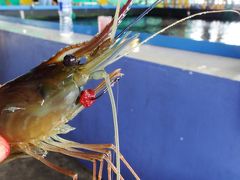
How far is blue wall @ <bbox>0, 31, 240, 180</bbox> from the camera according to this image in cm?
124

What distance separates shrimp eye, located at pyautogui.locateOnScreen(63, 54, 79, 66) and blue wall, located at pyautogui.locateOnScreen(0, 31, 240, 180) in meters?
0.64

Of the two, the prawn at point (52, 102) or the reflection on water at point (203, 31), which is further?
the reflection on water at point (203, 31)

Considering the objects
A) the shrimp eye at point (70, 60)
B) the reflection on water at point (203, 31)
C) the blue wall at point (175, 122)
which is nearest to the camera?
the shrimp eye at point (70, 60)

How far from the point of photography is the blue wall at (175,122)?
4.07 ft

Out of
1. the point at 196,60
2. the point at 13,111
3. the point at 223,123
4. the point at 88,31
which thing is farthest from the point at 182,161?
the point at 88,31

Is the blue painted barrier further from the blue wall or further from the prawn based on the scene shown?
the prawn

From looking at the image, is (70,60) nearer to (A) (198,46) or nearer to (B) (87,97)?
(B) (87,97)

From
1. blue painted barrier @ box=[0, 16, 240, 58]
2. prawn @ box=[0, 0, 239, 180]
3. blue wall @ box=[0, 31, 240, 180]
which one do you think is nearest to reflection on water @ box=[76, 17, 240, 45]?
blue painted barrier @ box=[0, 16, 240, 58]

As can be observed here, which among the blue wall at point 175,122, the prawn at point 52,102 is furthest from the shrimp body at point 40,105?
the blue wall at point 175,122

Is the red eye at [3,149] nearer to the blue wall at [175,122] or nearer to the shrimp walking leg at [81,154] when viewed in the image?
the shrimp walking leg at [81,154]

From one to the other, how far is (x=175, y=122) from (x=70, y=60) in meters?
0.76

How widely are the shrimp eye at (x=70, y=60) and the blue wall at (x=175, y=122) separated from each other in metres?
0.64

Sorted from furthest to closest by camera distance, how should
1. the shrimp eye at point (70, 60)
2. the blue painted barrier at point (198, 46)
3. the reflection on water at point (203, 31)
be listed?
the reflection on water at point (203, 31) < the blue painted barrier at point (198, 46) < the shrimp eye at point (70, 60)

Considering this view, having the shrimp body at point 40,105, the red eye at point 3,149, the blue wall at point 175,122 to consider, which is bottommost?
the blue wall at point 175,122
